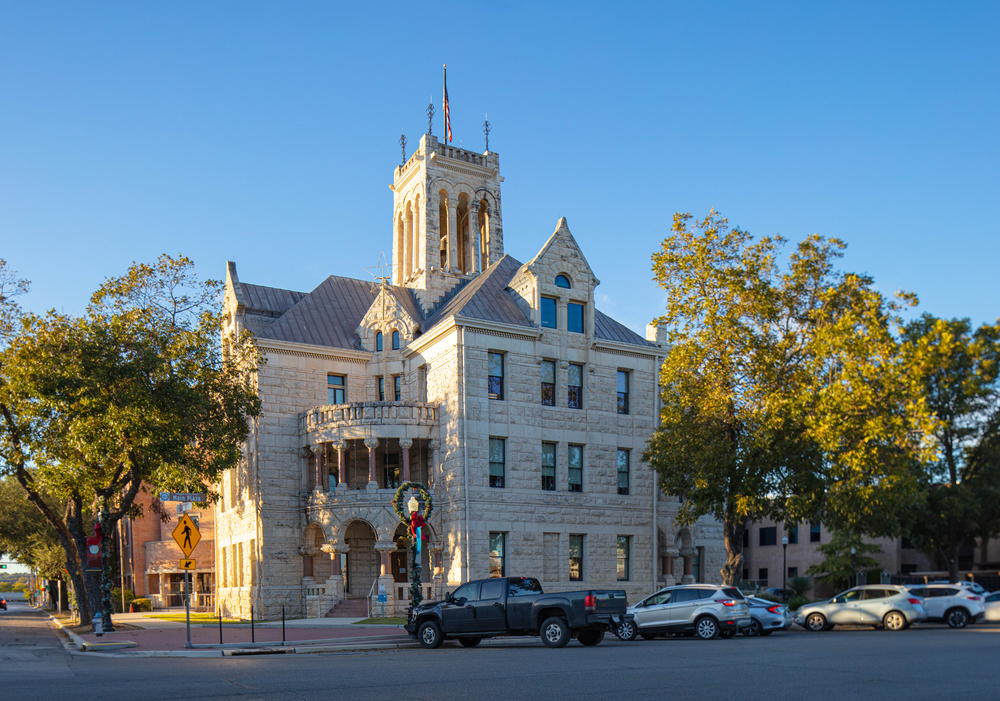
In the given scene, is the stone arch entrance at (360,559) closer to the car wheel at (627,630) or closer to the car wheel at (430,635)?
the car wheel at (430,635)

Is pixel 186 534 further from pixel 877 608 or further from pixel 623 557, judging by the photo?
pixel 623 557

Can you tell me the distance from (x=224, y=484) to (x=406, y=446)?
43.2 ft

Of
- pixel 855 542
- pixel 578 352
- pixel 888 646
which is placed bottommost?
pixel 855 542

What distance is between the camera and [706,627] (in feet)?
75.4

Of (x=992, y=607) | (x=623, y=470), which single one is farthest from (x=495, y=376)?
(x=992, y=607)

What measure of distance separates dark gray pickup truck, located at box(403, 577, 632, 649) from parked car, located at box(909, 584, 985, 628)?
12128 millimetres

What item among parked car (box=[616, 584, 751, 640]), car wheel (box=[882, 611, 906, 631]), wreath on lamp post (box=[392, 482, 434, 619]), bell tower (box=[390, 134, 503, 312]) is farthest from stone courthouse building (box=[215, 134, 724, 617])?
car wheel (box=[882, 611, 906, 631])

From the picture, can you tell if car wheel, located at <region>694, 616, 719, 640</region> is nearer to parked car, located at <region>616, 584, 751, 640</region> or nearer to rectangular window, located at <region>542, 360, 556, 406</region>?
parked car, located at <region>616, 584, 751, 640</region>

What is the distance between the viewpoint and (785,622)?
82.7 feet

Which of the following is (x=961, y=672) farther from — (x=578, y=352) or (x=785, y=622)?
(x=578, y=352)

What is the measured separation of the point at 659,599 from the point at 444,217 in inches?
1072

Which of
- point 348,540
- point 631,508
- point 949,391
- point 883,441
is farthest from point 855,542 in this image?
point 348,540

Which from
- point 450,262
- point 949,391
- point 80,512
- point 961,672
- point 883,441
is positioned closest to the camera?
point 961,672

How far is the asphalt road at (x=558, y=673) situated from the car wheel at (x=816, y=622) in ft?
23.4
